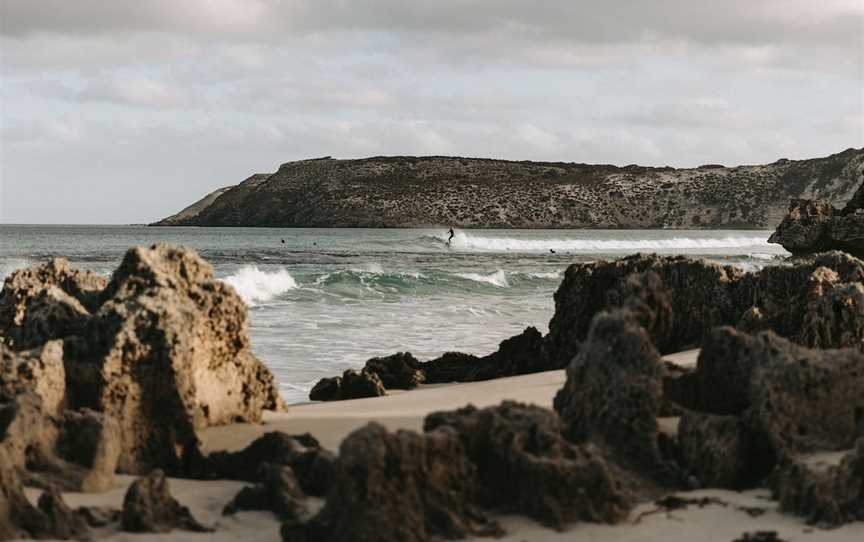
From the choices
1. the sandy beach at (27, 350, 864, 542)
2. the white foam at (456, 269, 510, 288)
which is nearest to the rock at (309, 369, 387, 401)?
the sandy beach at (27, 350, 864, 542)

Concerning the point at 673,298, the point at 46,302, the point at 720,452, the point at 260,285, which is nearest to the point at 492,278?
the point at 260,285

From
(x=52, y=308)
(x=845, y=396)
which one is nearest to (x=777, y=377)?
(x=845, y=396)

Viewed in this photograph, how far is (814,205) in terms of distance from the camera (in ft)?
61.6

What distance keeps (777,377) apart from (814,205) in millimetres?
14710

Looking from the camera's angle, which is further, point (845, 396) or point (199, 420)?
point (199, 420)

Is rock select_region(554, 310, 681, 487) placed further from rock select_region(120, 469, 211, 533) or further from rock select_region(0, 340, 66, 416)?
rock select_region(0, 340, 66, 416)

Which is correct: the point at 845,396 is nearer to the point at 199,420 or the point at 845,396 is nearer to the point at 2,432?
the point at 199,420

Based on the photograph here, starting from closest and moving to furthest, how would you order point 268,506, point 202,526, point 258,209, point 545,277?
point 202,526 → point 268,506 → point 545,277 → point 258,209

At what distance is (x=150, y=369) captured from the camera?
18.0ft

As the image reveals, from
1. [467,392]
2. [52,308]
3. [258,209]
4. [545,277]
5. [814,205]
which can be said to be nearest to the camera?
[52,308]

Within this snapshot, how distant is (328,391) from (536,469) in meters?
4.21

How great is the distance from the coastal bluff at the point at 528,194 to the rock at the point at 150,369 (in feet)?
307

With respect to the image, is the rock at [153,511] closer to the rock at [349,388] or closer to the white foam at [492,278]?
the rock at [349,388]

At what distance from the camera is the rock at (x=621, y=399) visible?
4.98 meters
